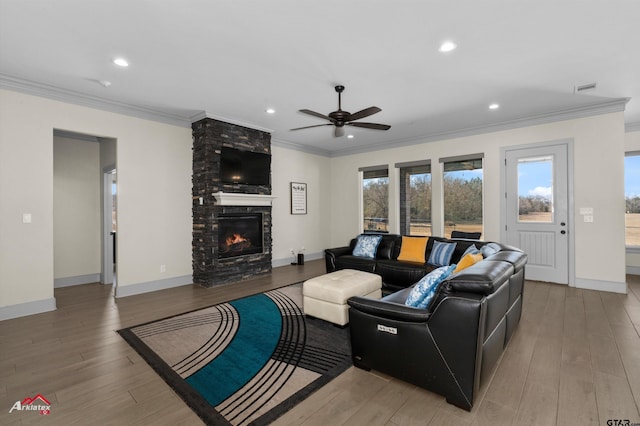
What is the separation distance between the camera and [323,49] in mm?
3062

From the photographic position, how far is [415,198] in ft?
22.7

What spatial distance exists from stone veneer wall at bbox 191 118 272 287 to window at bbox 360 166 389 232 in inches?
132

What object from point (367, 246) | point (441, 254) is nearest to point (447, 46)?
point (441, 254)

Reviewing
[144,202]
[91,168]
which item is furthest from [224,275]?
[91,168]

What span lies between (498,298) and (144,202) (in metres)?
4.99

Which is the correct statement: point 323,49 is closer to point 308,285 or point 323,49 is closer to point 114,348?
point 308,285

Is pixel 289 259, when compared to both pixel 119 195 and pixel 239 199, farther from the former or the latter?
pixel 119 195

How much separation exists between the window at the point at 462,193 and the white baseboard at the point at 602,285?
1.73 metres

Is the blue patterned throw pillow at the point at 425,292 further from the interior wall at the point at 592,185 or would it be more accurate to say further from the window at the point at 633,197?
the window at the point at 633,197

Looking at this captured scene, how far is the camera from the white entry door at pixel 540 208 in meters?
5.06

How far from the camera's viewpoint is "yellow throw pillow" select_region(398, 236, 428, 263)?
4688mm

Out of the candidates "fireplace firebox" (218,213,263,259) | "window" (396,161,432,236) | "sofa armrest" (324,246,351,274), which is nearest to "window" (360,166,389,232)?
"window" (396,161,432,236)

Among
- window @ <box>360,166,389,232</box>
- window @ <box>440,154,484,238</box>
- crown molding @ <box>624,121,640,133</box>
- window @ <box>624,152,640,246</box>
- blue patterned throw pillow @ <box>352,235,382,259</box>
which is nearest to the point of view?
blue patterned throw pillow @ <box>352,235,382,259</box>

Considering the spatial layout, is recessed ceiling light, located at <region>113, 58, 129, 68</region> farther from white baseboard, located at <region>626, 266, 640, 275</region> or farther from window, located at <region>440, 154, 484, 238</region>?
white baseboard, located at <region>626, 266, 640, 275</region>
